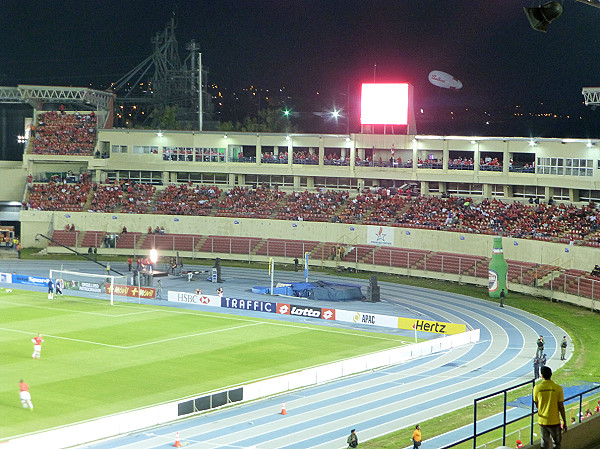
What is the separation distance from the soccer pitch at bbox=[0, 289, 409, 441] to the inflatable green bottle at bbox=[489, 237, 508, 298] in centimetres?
1150

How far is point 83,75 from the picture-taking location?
103875mm

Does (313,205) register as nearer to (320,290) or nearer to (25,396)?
(320,290)

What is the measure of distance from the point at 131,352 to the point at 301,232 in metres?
30.0

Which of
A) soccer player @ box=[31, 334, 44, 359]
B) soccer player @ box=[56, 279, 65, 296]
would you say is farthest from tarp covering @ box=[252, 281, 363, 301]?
soccer player @ box=[31, 334, 44, 359]

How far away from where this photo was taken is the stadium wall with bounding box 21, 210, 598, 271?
187ft

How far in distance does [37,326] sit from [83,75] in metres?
63.4

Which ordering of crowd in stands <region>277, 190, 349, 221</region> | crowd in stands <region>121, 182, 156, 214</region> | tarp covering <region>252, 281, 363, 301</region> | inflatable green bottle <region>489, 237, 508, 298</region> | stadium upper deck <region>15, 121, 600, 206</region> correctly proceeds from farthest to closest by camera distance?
crowd in stands <region>121, 182, 156, 214</region> < crowd in stands <region>277, 190, 349, 221</region> < stadium upper deck <region>15, 121, 600, 206</region> < tarp covering <region>252, 281, 363, 301</region> < inflatable green bottle <region>489, 237, 508, 298</region>

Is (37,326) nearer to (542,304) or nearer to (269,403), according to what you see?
(269,403)

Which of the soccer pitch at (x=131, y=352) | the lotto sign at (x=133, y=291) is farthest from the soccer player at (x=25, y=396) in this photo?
the lotto sign at (x=133, y=291)

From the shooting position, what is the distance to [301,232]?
68.8 meters

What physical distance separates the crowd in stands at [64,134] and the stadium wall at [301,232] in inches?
296

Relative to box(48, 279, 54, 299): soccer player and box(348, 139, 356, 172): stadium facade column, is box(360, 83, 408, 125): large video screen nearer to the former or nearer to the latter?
box(348, 139, 356, 172): stadium facade column

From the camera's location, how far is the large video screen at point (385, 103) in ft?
227

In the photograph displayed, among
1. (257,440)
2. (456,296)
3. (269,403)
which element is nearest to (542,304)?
(456,296)
